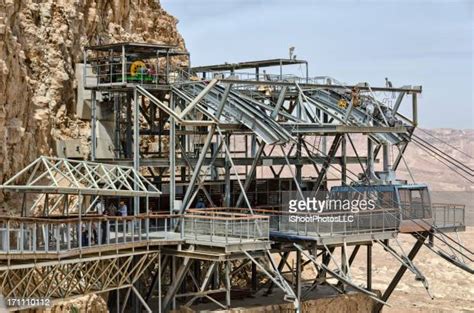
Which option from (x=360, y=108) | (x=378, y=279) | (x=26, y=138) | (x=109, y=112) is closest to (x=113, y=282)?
(x=26, y=138)

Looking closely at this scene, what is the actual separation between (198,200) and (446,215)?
40.8ft

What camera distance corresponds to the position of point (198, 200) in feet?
146

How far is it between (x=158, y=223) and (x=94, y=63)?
34.6ft

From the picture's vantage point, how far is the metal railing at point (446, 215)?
1727 inches

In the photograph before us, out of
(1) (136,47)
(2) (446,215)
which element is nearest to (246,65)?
(1) (136,47)

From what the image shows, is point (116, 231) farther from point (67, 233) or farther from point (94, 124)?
point (94, 124)

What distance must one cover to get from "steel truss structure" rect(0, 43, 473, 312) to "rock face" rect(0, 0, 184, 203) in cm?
129

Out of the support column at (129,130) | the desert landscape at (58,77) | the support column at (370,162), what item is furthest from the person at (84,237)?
the support column at (370,162)

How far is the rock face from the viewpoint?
37.3 metres

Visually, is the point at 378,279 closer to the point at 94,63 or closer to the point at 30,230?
the point at 94,63

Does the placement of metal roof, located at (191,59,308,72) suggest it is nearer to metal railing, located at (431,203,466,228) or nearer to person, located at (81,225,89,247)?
metal railing, located at (431,203,466,228)

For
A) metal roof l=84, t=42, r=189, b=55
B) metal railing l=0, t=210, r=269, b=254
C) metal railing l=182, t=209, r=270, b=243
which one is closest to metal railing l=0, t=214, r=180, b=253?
metal railing l=0, t=210, r=269, b=254

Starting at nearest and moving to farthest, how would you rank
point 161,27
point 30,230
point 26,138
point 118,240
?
1. point 30,230
2. point 118,240
3. point 26,138
4. point 161,27

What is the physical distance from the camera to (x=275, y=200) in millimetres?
48344
